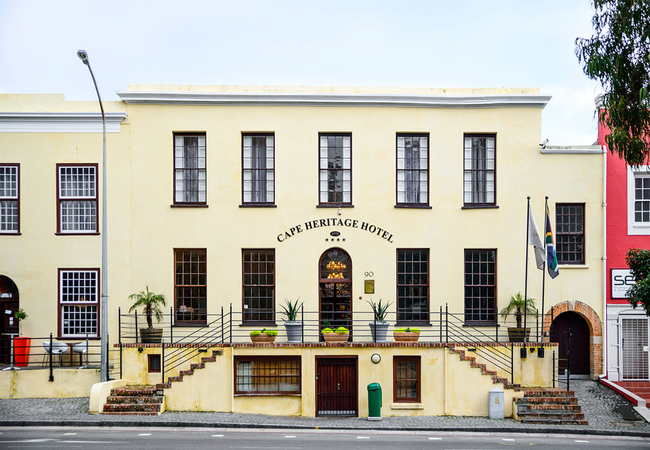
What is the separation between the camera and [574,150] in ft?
69.9

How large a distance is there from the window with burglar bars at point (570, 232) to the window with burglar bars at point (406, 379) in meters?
6.72

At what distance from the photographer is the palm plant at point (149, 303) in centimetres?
2024

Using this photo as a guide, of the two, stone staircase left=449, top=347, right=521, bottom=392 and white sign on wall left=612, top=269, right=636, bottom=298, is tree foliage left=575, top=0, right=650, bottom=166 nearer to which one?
white sign on wall left=612, top=269, right=636, bottom=298

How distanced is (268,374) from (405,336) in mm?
4476

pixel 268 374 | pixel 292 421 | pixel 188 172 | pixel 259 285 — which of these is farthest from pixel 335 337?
pixel 188 172

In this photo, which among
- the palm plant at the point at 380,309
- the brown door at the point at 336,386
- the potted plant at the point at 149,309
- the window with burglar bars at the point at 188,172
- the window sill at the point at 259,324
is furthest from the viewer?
the window with burglar bars at the point at 188,172

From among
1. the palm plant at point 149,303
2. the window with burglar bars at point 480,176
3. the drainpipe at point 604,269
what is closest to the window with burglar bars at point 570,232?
the drainpipe at point 604,269

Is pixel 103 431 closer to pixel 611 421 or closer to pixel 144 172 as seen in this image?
pixel 144 172

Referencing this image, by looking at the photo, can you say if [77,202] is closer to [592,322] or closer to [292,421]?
[292,421]

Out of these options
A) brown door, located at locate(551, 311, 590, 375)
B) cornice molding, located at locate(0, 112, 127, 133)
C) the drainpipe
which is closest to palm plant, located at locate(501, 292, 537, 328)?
brown door, located at locate(551, 311, 590, 375)

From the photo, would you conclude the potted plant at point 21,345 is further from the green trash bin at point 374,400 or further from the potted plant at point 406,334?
the potted plant at point 406,334

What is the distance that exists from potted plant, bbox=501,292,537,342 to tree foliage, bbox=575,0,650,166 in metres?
5.74

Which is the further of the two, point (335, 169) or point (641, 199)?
point (641, 199)

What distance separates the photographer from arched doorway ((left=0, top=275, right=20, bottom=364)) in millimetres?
21047
